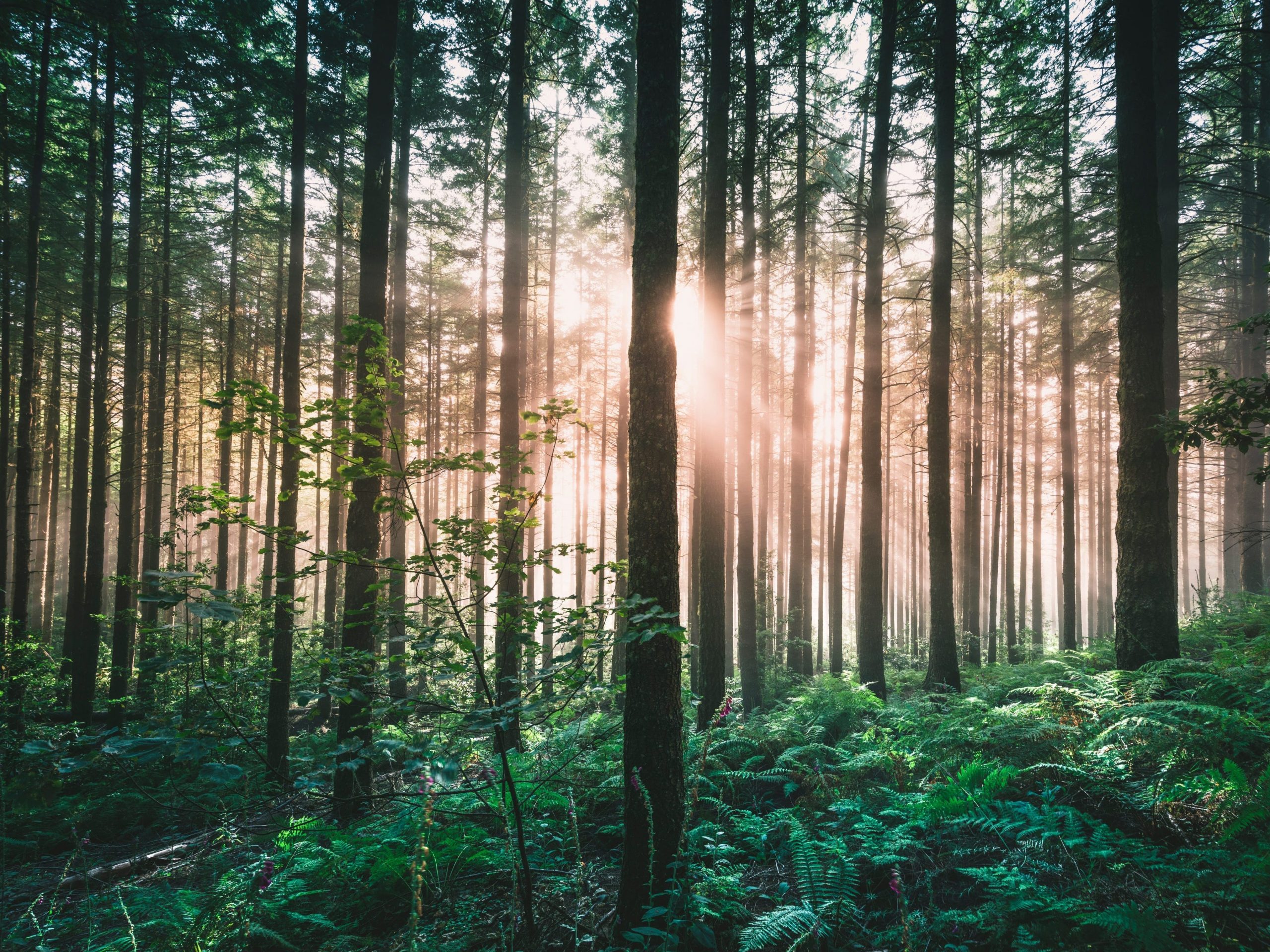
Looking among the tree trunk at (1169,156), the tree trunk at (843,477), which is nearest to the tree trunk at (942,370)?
the tree trunk at (1169,156)

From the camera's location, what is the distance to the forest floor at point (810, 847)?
2533 mm

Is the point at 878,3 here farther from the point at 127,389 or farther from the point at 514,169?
the point at 127,389

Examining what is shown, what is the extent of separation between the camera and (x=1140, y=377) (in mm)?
6227

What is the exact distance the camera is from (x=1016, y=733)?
4820 millimetres

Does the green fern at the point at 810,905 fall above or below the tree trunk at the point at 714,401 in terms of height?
below

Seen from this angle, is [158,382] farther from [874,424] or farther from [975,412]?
[975,412]

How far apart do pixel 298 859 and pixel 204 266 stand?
19.8 m

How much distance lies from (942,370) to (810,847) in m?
8.30

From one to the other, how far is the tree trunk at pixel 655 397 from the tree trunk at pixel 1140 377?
6.14 m

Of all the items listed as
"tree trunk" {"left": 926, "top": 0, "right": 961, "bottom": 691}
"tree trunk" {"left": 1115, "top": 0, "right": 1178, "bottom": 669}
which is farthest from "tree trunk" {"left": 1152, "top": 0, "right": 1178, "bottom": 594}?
"tree trunk" {"left": 926, "top": 0, "right": 961, "bottom": 691}

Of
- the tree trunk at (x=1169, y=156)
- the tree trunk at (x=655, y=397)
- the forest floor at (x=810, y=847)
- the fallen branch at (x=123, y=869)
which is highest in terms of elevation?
the tree trunk at (x=1169, y=156)

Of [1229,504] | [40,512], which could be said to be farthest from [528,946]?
[40,512]

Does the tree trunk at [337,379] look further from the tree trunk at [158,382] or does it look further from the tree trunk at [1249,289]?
the tree trunk at [1249,289]

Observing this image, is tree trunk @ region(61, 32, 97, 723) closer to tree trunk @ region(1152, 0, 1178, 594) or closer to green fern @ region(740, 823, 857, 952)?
green fern @ region(740, 823, 857, 952)
